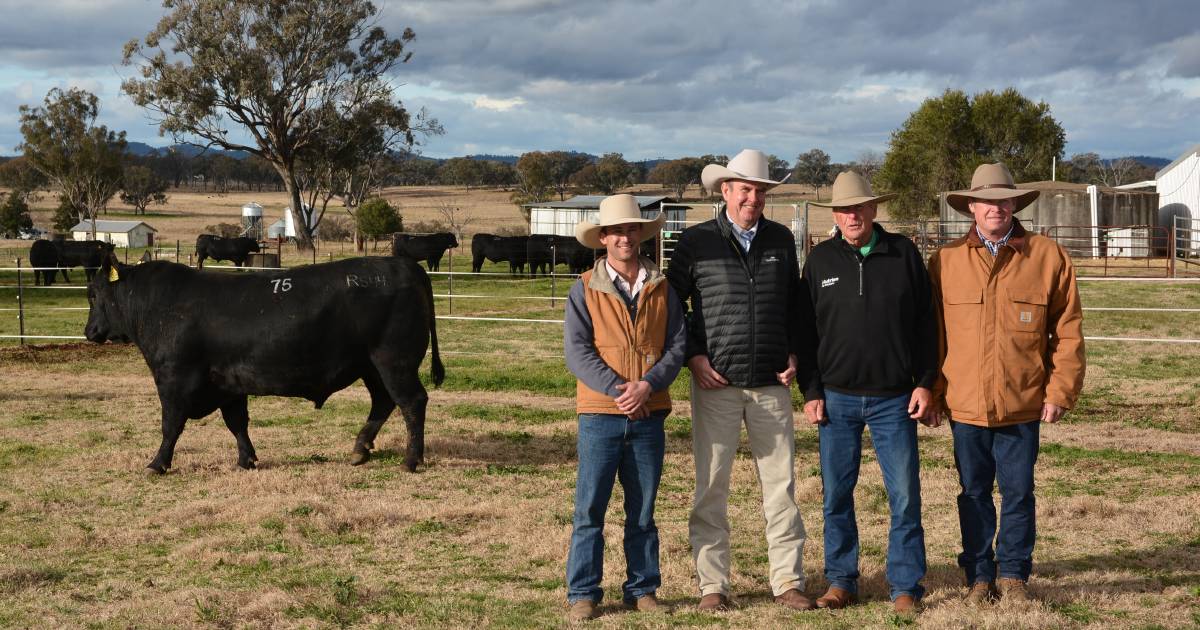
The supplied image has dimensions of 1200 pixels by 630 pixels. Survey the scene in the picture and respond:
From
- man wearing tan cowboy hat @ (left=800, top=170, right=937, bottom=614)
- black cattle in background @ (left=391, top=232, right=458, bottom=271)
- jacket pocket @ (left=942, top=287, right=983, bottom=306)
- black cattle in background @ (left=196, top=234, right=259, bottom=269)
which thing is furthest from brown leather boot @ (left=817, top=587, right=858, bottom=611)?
black cattle in background @ (left=196, top=234, right=259, bottom=269)

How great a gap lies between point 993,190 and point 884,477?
1.41 m

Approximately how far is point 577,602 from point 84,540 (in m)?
3.33

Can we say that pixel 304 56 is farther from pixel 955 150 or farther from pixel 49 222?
pixel 49 222

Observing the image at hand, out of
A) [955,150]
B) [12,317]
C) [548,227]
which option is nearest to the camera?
[12,317]

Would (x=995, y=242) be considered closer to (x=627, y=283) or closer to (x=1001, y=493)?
(x=1001, y=493)

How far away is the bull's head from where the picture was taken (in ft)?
29.6

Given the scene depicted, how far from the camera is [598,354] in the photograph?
189 inches

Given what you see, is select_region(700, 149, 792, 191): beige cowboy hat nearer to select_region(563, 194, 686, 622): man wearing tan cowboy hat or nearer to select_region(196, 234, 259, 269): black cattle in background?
select_region(563, 194, 686, 622): man wearing tan cowboy hat

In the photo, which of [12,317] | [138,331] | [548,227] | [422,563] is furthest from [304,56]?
[422,563]

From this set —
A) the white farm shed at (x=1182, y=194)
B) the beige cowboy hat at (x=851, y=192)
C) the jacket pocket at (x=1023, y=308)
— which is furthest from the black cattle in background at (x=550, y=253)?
the jacket pocket at (x=1023, y=308)

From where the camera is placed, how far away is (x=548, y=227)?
51406 mm

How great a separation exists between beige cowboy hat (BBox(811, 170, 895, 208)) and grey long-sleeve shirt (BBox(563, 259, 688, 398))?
0.87 m

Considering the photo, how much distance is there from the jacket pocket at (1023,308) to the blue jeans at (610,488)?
161 cm

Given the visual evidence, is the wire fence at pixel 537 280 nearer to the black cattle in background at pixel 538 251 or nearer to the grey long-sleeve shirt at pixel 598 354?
the black cattle in background at pixel 538 251
